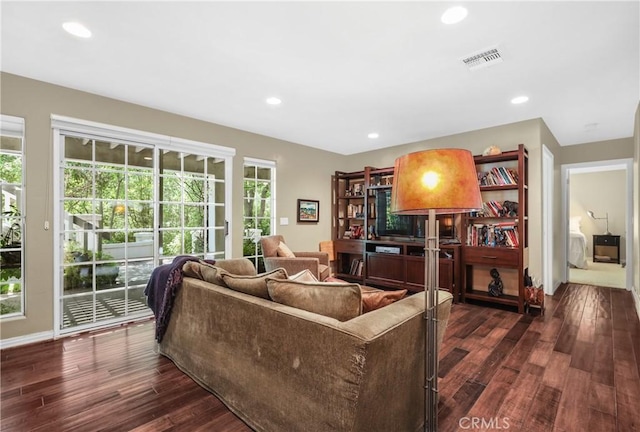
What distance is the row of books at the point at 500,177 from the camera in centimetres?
394

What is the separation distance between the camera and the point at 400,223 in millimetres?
4953

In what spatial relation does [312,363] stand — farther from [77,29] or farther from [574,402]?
[77,29]

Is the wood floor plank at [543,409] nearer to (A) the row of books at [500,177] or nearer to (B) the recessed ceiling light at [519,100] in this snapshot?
(A) the row of books at [500,177]

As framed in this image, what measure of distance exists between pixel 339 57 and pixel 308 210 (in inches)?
126

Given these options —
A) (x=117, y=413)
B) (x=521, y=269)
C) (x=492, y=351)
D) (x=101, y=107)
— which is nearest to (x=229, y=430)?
(x=117, y=413)

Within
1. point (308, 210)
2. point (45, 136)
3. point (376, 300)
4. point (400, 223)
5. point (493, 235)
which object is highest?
point (45, 136)

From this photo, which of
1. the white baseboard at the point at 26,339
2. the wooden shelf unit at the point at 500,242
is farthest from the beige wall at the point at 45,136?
the wooden shelf unit at the point at 500,242

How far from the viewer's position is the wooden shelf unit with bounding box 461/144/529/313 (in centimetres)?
376

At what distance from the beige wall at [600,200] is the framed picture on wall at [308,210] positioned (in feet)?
23.7

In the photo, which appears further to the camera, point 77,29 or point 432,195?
point 77,29

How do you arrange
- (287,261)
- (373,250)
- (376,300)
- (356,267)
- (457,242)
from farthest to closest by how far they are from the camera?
(356,267) → (373,250) → (457,242) → (287,261) → (376,300)

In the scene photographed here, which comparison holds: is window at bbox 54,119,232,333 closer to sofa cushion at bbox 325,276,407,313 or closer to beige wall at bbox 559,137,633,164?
sofa cushion at bbox 325,276,407,313

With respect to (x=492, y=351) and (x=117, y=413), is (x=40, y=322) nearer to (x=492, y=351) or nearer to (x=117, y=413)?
(x=117, y=413)

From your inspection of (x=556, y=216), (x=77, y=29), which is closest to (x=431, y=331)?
(x=77, y=29)
